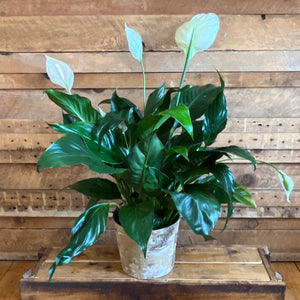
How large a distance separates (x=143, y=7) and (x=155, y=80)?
0.26 metres

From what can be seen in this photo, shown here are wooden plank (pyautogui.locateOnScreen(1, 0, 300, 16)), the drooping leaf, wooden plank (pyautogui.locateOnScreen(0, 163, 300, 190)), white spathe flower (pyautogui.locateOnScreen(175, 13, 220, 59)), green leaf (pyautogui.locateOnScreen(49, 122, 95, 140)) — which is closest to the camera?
the drooping leaf

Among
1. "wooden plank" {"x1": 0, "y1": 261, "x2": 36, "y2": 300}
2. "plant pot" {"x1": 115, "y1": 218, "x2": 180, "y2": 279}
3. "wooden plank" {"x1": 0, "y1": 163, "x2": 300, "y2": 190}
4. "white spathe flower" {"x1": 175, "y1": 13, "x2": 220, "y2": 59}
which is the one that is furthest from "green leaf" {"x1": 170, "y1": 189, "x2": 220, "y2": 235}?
"wooden plank" {"x1": 0, "y1": 261, "x2": 36, "y2": 300}

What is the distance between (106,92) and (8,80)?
1.23 feet

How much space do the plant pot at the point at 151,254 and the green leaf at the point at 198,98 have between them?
12.9 inches

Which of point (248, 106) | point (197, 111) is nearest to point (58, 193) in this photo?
point (197, 111)

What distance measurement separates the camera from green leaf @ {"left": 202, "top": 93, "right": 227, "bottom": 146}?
0.83m

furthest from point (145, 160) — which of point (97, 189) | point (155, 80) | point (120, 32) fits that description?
point (120, 32)

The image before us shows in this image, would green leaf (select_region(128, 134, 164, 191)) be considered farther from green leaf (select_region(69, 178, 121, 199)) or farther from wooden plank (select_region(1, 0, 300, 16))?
wooden plank (select_region(1, 0, 300, 16))

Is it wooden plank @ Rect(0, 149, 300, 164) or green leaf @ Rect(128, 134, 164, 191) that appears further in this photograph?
wooden plank @ Rect(0, 149, 300, 164)

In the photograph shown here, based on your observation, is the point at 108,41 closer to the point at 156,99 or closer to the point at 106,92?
the point at 106,92

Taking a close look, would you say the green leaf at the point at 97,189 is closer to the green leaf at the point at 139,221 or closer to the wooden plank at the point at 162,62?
the green leaf at the point at 139,221

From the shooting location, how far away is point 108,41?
117 cm

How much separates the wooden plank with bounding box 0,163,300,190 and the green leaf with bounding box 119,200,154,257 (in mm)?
491

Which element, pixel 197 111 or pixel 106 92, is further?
pixel 106 92
